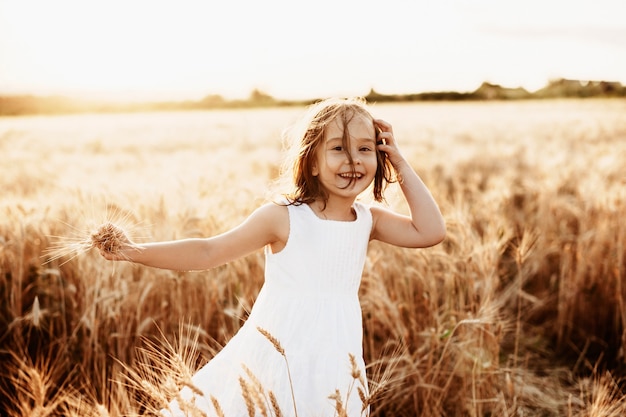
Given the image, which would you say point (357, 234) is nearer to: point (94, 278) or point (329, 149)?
point (329, 149)

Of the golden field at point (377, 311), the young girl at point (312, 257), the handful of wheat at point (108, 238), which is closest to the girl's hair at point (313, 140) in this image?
the young girl at point (312, 257)

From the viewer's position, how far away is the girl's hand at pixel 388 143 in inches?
70.9

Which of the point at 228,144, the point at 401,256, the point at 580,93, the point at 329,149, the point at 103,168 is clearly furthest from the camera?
the point at 580,93

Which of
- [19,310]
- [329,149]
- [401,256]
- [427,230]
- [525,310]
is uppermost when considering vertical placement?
[329,149]

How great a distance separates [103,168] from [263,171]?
6.41ft

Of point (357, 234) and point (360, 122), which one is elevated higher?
point (360, 122)

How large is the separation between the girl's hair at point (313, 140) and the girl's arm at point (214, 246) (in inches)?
3.8

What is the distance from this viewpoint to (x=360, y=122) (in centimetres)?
173

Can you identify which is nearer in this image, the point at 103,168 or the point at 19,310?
the point at 19,310

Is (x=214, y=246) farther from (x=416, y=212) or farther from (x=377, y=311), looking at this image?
(x=377, y=311)

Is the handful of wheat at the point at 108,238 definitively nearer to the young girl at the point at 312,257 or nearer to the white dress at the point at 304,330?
Answer: the young girl at the point at 312,257

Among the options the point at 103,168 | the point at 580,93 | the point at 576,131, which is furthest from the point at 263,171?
the point at 580,93

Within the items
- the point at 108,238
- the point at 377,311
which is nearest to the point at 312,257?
the point at 108,238

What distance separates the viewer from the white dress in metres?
1.61
